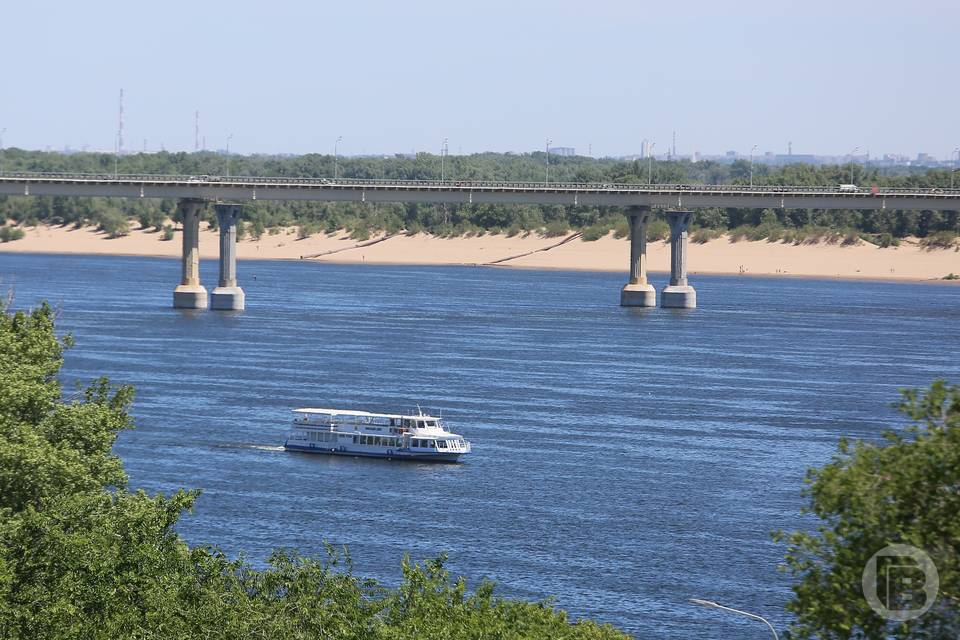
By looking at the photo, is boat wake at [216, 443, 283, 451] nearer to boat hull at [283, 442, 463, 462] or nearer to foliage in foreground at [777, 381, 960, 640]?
boat hull at [283, 442, 463, 462]

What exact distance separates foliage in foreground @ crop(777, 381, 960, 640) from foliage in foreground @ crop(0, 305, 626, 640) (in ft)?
20.9

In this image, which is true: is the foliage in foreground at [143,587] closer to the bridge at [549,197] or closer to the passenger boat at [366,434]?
the passenger boat at [366,434]

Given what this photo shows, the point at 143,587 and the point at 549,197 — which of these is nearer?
the point at 143,587

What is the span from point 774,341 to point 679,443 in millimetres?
56790

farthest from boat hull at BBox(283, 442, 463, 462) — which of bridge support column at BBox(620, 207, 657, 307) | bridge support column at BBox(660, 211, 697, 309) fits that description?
bridge support column at BBox(620, 207, 657, 307)

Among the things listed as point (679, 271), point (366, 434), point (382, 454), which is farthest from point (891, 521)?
point (679, 271)

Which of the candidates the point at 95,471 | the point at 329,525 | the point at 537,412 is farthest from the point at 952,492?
the point at 537,412

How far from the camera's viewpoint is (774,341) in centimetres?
→ 13425

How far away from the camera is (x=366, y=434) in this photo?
8106cm

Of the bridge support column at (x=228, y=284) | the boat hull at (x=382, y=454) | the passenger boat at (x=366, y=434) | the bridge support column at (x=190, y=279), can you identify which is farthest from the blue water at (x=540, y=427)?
the bridge support column at (x=228, y=284)

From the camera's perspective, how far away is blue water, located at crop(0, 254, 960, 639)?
180ft

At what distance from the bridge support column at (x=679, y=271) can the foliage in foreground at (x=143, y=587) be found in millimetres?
140838

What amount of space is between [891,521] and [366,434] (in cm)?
6029

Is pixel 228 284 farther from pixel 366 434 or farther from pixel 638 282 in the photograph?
pixel 366 434
